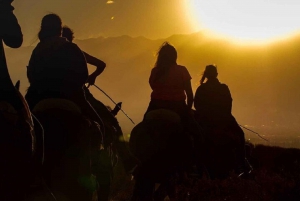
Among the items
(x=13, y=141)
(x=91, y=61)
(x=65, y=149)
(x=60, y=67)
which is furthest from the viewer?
(x=91, y=61)

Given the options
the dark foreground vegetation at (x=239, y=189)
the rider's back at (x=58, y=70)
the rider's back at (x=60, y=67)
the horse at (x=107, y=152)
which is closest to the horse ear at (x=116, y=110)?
the horse at (x=107, y=152)

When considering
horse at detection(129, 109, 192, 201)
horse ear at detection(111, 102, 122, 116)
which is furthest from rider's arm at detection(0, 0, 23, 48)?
horse ear at detection(111, 102, 122, 116)

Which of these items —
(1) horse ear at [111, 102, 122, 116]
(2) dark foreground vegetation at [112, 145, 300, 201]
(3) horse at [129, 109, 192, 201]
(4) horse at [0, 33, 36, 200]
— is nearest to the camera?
(4) horse at [0, 33, 36, 200]

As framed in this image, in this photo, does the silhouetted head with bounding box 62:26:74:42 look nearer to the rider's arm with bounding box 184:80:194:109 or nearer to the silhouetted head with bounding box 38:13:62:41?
the silhouetted head with bounding box 38:13:62:41

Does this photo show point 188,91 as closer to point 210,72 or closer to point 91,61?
point 91,61

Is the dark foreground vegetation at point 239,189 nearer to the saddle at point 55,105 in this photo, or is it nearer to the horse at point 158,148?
the horse at point 158,148

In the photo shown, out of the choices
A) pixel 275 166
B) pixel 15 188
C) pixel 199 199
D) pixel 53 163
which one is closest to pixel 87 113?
pixel 53 163

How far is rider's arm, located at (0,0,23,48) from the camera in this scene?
3900 millimetres

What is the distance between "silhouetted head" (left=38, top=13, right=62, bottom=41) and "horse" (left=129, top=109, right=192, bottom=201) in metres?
2.00

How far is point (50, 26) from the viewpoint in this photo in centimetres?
648

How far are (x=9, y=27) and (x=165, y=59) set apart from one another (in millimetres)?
4103

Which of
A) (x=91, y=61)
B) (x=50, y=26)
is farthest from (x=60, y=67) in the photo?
(x=91, y=61)

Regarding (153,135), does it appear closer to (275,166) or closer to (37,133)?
(37,133)

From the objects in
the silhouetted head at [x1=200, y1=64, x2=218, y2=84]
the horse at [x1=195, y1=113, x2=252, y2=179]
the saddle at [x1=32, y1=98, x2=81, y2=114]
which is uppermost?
the saddle at [x1=32, y1=98, x2=81, y2=114]
